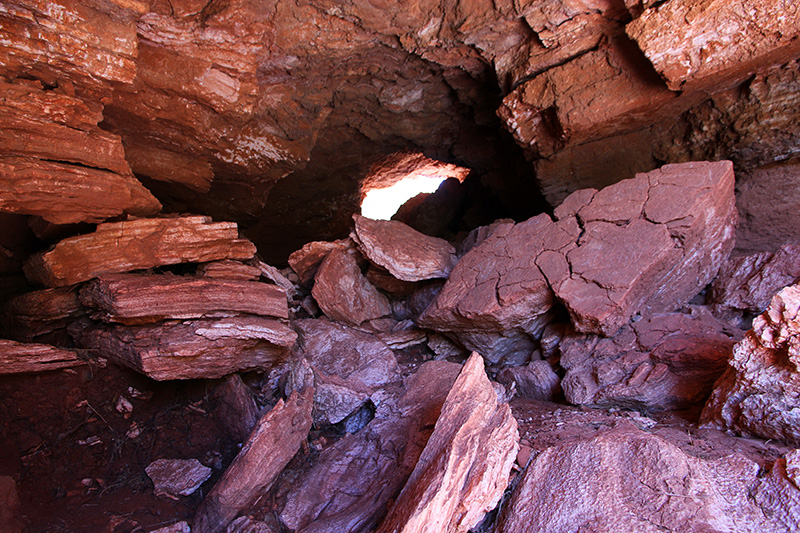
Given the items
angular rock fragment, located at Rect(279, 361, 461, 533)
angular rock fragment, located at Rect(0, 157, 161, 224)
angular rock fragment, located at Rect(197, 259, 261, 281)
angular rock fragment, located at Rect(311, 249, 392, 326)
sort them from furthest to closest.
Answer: angular rock fragment, located at Rect(311, 249, 392, 326) → angular rock fragment, located at Rect(197, 259, 261, 281) → angular rock fragment, located at Rect(0, 157, 161, 224) → angular rock fragment, located at Rect(279, 361, 461, 533)

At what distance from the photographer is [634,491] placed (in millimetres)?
1790

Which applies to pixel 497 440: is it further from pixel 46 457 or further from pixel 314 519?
pixel 46 457

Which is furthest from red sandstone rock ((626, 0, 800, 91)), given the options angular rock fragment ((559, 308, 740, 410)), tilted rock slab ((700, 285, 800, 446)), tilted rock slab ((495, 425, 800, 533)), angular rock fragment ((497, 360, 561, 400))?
tilted rock slab ((495, 425, 800, 533))

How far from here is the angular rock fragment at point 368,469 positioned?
88.4 inches

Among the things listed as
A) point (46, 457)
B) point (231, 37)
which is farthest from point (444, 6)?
point (46, 457)

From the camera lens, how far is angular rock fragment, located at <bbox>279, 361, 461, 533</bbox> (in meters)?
2.24

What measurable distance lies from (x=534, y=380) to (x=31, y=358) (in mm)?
3767

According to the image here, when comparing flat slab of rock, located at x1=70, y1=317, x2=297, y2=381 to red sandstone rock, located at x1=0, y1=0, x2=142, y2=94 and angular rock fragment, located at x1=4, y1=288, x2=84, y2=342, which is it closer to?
angular rock fragment, located at x1=4, y1=288, x2=84, y2=342

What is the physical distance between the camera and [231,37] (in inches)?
149

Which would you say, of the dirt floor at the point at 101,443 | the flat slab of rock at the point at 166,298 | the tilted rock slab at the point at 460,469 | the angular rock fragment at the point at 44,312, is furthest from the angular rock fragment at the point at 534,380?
the angular rock fragment at the point at 44,312

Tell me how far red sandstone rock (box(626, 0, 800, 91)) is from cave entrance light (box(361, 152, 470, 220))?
15.6ft

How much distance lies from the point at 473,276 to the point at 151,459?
2.98 meters

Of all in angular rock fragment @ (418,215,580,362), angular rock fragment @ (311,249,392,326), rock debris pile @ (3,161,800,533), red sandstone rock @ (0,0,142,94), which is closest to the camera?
rock debris pile @ (3,161,800,533)

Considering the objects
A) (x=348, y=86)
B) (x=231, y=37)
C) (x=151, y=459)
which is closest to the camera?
(x=151, y=459)
